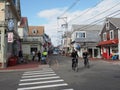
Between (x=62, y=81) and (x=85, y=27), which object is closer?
(x=62, y=81)

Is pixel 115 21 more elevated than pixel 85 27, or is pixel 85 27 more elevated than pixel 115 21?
pixel 85 27

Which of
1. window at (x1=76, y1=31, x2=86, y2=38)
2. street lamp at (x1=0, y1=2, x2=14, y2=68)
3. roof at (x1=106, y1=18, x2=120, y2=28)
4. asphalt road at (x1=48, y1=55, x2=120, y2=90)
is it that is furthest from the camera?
window at (x1=76, y1=31, x2=86, y2=38)

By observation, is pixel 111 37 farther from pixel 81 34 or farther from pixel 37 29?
pixel 37 29

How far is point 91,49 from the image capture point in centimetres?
6612

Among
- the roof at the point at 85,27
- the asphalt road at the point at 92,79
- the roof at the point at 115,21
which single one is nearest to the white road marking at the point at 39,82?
the asphalt road at the point at 92,79

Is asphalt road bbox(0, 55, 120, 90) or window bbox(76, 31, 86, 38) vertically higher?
window bbox(76, 31, 86, 38)

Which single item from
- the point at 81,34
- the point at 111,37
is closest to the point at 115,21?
the point at 111,37

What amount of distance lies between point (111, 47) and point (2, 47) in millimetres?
27725

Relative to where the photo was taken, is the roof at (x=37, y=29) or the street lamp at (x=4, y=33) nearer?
the street lamp at (x=4, y=33)

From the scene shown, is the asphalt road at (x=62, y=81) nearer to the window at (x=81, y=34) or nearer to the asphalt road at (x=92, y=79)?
the asphalt road at (x=92, y=79)

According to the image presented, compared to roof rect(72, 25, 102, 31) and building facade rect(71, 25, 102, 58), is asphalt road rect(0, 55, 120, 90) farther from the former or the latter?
roof rect(72, 25, 102, 31)

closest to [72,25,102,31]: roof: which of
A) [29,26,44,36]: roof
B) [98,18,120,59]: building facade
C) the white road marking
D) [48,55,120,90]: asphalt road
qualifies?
[29,26,44,36]: roof

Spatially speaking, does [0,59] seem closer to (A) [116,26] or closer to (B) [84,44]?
(A) [116,26]

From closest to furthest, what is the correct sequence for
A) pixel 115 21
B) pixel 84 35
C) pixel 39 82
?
pixel 39 82
pixel 115 21
pixel 84 35
